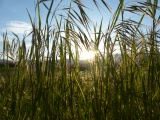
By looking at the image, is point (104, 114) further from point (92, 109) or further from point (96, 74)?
point (96, 74)

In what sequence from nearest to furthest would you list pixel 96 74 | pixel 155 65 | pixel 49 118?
1. pixel 49 118
2. pixel 96 74
3. pixel 155 65

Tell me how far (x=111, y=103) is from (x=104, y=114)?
9cm

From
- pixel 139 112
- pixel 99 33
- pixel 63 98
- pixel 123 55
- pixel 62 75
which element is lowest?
pixel 139 112

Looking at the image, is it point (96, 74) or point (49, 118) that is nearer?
point (49, 118)

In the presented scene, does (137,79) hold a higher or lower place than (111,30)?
lower

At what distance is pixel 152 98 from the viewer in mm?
1758

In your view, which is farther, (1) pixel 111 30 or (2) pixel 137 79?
(2) pixel 137 79

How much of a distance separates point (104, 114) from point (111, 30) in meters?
0.59

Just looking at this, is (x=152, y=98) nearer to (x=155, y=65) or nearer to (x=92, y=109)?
(x=155, y=65)

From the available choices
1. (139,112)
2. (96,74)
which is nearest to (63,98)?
(96,74)

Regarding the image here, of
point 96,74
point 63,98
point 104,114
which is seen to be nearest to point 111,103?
point 104,114

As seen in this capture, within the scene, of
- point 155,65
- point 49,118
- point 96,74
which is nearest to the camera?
point 49,118

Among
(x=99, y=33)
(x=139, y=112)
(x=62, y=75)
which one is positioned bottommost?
(x=139, y=112)

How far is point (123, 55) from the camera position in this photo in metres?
1.91
